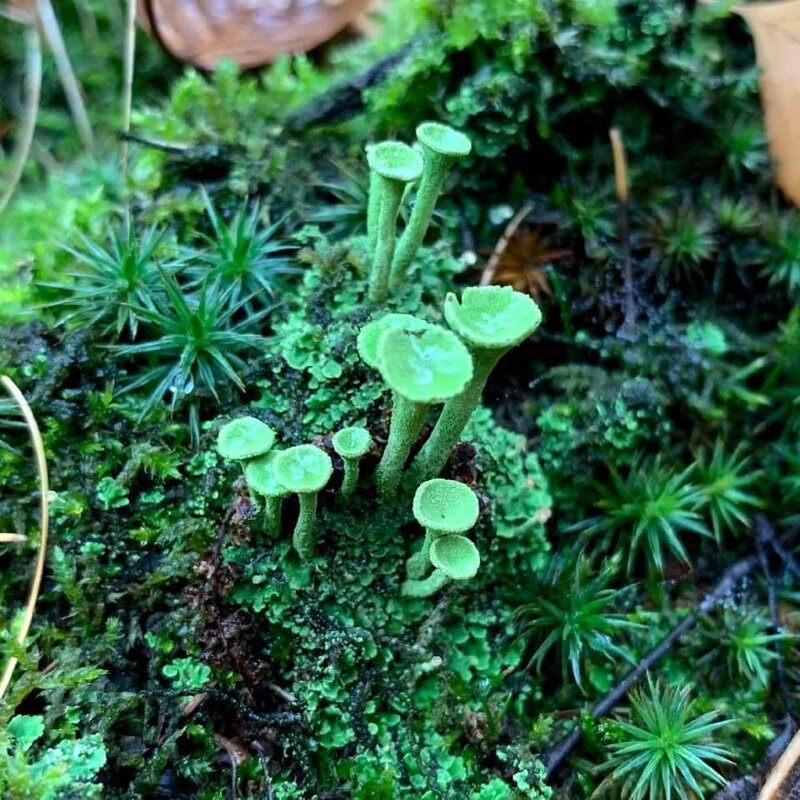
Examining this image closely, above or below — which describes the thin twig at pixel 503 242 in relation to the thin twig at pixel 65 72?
above

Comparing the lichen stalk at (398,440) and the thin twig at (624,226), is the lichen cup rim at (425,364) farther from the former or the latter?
the thin twig at (624,226)

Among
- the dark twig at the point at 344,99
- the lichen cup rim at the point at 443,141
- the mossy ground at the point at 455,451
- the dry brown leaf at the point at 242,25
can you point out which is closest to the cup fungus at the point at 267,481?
the mossy ground at the point at 455,451

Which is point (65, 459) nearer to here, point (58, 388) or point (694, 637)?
point (58, 388)

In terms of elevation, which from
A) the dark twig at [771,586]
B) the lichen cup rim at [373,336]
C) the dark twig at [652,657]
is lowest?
the dark twig at [652,657]

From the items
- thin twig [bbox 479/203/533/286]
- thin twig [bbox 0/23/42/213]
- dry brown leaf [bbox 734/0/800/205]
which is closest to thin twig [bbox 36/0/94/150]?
thin twig [bbox 0/23/42/213]

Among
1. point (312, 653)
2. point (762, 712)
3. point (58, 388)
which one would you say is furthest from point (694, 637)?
point (58, 388)

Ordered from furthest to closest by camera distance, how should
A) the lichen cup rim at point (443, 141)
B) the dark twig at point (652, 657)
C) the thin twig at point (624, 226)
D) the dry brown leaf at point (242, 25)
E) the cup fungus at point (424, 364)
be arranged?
the dry brown leaf at point (242, 25) → the thin twig at point (624, 226) → the dark twig at point (652, 657) → the lichen cup rim at point (443, 141) → the cup fungus at point (424, 364)

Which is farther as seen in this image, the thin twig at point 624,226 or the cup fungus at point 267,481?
the thin twig at point 624,226
